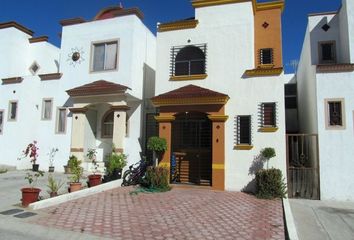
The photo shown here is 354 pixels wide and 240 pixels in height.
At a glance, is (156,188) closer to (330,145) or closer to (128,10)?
(330,145)

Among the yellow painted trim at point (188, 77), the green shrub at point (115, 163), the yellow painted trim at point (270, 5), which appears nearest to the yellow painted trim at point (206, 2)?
the yellow painted trim at point (270, 5)

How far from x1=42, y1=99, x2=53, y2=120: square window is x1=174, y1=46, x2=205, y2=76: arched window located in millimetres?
8202

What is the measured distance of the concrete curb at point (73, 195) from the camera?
832 cm

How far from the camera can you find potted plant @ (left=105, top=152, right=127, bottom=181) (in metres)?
13.1

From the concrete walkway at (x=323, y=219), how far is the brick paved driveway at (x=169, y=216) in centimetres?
56

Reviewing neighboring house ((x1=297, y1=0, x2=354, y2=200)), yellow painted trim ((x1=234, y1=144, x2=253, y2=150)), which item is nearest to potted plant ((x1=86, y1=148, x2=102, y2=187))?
yellow painted trim ((x1=234, y1=144, x2=253, y2=150))

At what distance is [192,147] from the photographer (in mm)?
13289

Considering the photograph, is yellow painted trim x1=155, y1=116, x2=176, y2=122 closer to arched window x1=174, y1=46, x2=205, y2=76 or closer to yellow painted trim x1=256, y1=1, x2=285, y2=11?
arched window x1=174, y1=46, x2=205, y2=76

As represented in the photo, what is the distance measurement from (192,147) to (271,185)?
3.95m

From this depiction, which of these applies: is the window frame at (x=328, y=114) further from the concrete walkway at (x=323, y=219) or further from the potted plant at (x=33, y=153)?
the potted plant at (x=33, y=153)

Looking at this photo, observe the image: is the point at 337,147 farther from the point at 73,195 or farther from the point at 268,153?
the point at 73,195

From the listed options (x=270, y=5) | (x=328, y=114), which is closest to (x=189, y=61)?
(x=270, y=5)

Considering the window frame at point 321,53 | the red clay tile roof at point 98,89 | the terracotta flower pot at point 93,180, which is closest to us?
the terracotta flower pot at point 93,180

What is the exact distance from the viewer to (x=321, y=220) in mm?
8344
